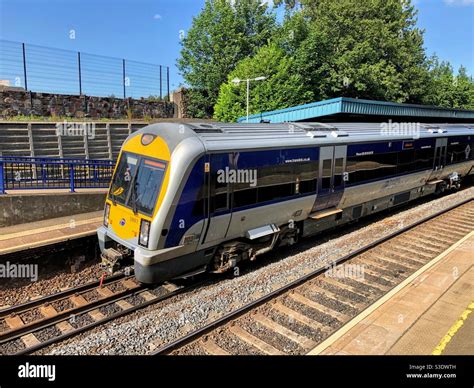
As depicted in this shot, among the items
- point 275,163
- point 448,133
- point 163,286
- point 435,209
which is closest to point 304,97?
point 448,133

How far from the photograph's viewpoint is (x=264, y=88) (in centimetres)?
2938

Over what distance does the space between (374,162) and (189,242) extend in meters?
7.44

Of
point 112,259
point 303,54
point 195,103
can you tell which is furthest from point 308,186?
point 195,103

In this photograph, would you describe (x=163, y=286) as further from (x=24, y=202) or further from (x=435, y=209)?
(x=435, y=209)

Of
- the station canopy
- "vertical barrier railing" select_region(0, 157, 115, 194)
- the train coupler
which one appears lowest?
the train coupler

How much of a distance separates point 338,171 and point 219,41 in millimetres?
29734

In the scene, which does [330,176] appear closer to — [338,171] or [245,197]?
[338,171]

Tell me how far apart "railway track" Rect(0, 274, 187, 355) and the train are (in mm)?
592

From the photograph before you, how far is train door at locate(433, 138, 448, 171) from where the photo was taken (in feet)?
53.6

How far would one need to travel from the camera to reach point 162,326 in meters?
6.65

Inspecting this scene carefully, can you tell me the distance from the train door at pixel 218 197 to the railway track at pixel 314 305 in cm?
167

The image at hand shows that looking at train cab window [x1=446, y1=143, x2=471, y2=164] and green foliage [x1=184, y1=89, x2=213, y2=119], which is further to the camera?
green foliage [x1=184, y1=89, x2=213, y2=119]

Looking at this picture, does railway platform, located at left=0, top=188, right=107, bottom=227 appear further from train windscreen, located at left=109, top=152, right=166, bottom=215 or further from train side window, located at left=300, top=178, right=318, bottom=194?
train side window, located at left=300, top=178, right=318, bottom=194

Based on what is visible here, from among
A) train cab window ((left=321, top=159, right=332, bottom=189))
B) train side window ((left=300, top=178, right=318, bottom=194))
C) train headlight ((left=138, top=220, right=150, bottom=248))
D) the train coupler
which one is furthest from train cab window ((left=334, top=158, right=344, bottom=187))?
the train coupler
